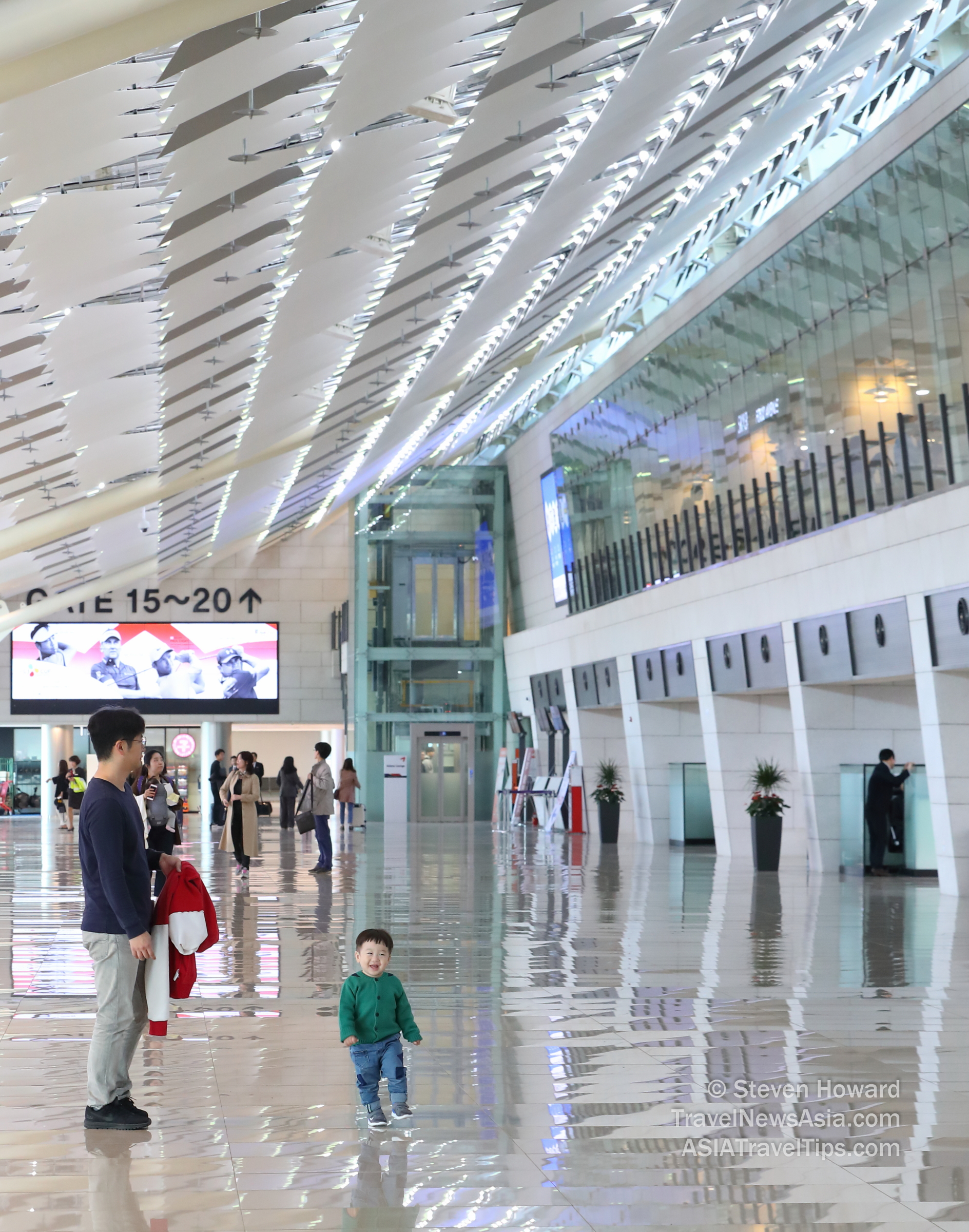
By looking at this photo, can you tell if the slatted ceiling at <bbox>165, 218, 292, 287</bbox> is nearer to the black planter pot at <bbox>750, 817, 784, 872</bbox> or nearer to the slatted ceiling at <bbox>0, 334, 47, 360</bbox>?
the slatted ceiling at <bbox>0, 334, 47, 360</bbox>

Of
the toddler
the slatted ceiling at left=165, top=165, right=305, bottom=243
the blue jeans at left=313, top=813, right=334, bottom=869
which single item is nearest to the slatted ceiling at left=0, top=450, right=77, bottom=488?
the blue jeans at left=313, top=813, right=334, bottom=869

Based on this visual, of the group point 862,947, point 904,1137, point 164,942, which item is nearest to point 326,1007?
point 164,942

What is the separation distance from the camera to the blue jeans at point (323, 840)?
60.5 ft

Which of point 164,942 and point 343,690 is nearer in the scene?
point 164,942

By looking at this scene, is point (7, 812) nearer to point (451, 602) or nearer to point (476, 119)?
point (451, 602)

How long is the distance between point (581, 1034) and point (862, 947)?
440 cm

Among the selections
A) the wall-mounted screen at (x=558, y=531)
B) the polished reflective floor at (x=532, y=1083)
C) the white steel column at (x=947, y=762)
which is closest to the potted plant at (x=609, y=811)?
the wall-mounted screen at (x=558, y=531)

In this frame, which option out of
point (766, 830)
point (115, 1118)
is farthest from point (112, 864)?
point (766, 830)

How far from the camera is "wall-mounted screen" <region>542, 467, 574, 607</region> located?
32.8 m

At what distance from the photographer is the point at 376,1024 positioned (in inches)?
215

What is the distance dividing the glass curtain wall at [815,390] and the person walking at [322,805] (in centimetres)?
700

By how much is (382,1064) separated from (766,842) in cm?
1474

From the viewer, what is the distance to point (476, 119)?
1049 centimetres

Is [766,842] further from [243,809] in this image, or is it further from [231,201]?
[231,201]
